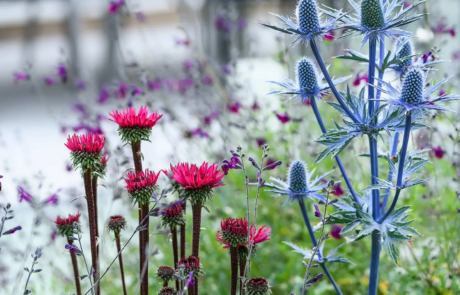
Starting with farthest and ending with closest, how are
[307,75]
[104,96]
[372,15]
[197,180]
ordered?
[104,96]
[307,75]
[372,15]
[197,180]

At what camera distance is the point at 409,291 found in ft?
6.66

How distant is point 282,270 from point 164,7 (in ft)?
12.7

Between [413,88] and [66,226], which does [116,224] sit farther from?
[413,88]

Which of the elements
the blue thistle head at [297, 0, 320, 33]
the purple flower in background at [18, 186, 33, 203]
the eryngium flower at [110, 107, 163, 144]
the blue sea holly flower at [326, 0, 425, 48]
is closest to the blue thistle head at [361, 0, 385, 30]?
the blue sea holly flower at [326, 0, 425, 48]

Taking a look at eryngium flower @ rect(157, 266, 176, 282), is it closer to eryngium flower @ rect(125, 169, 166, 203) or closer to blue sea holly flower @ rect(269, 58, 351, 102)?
eryngium flower @ rect(125, 169, 166, 203)

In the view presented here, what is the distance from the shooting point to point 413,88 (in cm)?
100

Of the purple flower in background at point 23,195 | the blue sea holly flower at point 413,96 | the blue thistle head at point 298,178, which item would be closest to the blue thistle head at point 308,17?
the blue sea holly flower at point 413,96

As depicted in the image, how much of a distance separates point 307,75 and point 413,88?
0.28 meters

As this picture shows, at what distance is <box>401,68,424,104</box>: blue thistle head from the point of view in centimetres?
100

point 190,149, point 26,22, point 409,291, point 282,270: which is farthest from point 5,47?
point 409,291

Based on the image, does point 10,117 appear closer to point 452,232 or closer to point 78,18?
point 78,18

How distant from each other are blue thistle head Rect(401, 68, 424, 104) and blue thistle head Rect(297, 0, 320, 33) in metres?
0.23

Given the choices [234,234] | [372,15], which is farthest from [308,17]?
[234,234]

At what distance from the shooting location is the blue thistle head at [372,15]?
1060mm
